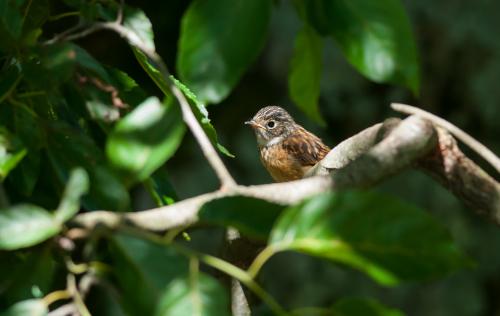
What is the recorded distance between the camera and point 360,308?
1182 millimetres

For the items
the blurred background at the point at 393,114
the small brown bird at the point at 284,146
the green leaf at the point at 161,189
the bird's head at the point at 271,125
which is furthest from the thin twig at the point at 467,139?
the blurred background at the point at 393,114

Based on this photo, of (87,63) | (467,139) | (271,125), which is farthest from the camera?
(271,125)

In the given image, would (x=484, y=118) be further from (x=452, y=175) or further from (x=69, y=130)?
(x=69, y=130)

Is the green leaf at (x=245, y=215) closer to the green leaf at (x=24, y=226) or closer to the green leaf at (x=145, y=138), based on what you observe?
the green leaf at (x=145, y=138)

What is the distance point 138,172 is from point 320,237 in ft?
0.92

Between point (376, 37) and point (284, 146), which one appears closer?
point (376, 37)

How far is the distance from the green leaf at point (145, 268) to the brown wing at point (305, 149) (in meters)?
3.84

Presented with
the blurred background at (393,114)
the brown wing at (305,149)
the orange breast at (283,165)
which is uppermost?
the brown wing at (305,149)

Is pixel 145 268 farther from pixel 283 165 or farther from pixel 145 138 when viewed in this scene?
pixel 283 165

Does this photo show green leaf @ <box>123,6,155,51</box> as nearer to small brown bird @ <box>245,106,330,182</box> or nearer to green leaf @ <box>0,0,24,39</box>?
green leaf @ <box>0,0,24,39</box>

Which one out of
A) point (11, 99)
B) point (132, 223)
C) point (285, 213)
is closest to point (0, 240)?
point (132, 223)

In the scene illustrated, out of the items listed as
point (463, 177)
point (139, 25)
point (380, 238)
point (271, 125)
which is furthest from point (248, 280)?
point (271, 125)

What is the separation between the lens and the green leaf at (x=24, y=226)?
122cm

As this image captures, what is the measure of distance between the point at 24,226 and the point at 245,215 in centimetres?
30
